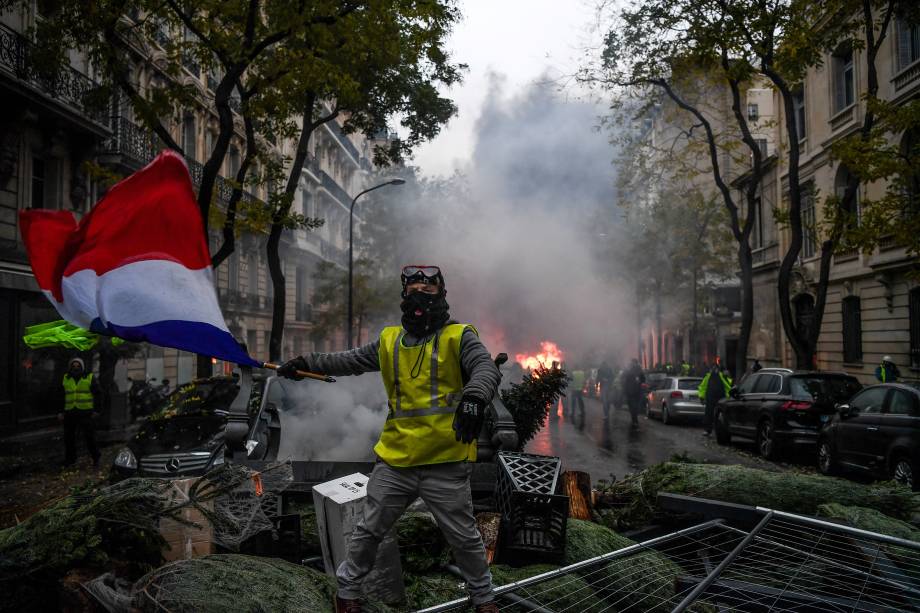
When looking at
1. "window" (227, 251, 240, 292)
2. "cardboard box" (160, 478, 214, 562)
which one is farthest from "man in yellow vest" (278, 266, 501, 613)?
"window" (227, 251, 240, 292)

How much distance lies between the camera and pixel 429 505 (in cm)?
351

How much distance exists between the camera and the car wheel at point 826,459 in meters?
10.3

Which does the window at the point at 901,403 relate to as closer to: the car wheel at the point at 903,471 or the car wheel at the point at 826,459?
the car wheel at the point at 903,471

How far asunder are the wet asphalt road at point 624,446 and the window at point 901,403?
263 cm

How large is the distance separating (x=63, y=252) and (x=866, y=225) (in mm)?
12323

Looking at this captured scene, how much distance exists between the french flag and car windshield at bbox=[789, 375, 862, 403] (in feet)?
33.1

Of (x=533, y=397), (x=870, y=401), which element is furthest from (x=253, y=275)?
(x=533, y=397)

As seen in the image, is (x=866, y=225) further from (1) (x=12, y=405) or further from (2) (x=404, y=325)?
(1) (x=12, y=405)

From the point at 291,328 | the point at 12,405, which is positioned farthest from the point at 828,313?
the point at 291,328

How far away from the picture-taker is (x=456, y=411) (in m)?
3.32

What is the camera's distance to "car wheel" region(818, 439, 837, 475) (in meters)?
10.3

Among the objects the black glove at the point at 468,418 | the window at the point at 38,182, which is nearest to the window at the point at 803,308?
the window at the point at 38,182

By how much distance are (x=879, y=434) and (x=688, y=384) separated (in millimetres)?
10642

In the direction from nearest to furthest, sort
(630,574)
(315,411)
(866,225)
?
(630,574) → (315,411) → (866,225)
